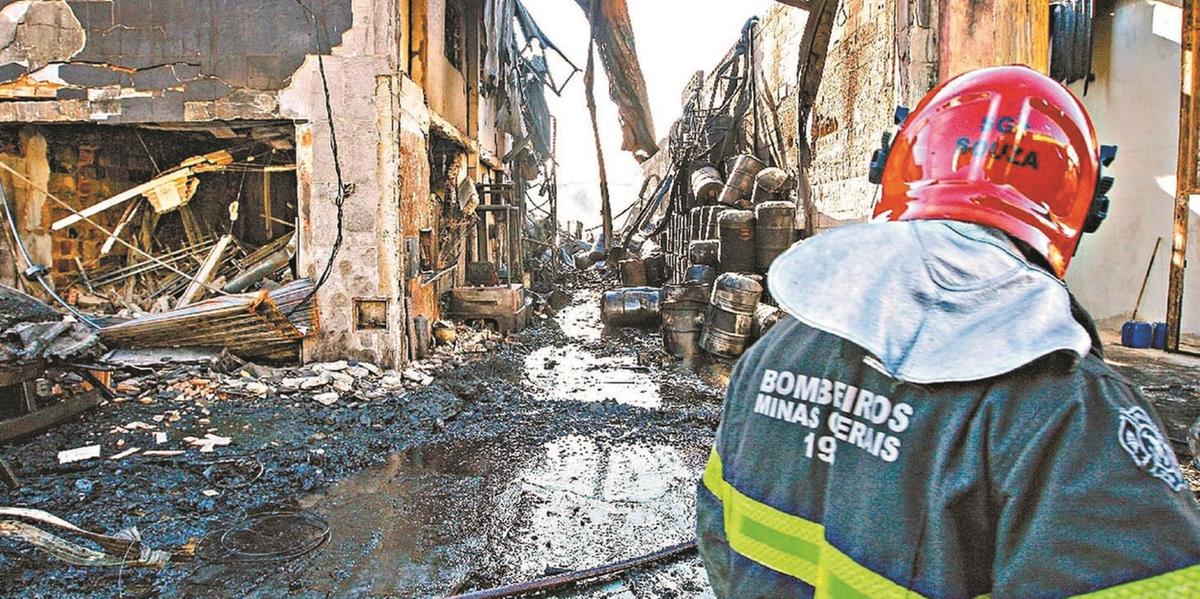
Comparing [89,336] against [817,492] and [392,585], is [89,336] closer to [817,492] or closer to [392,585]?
[392,585]

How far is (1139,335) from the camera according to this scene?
8.02 metres

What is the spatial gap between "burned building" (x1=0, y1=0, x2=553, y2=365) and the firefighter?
671 centimetres

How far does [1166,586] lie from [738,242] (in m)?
8.30

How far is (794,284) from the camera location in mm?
921

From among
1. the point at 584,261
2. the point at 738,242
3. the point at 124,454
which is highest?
the point at 738,242

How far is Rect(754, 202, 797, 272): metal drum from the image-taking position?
877cm

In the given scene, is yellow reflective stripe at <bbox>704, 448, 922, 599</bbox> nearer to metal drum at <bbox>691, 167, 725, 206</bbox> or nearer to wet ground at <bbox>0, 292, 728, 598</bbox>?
wet ground at <bbox>0, 292, 728, 598</bbox>

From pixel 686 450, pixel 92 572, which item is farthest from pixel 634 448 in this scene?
pixel 92 572

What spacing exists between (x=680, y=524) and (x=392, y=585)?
1.54m

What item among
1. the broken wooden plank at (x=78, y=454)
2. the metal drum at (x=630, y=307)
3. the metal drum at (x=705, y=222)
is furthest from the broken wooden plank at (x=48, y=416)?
the metal drum at (x=705, y=222)

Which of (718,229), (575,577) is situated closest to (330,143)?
(718,229)

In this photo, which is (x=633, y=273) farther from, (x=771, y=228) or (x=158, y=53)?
(x=158, y=53)

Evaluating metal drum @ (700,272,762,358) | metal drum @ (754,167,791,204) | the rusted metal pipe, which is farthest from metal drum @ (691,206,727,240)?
the rusted metal pipe

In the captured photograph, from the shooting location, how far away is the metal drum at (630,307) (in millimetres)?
10234
